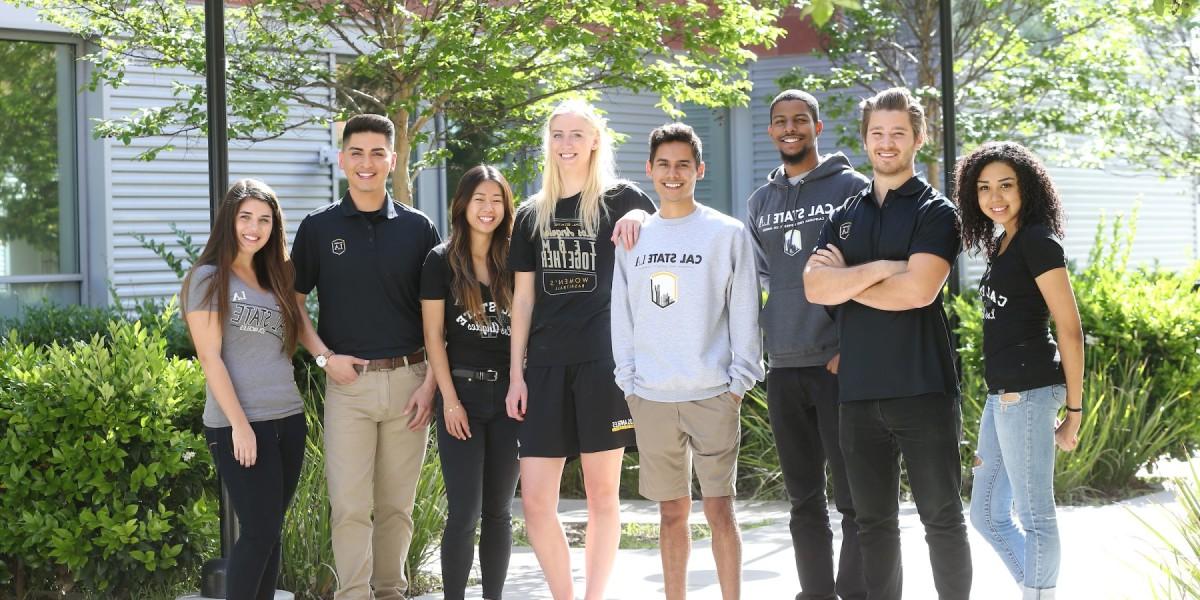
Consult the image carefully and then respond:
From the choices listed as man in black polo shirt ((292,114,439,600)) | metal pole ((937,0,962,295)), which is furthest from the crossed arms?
metal pole ((937,0,962,295))

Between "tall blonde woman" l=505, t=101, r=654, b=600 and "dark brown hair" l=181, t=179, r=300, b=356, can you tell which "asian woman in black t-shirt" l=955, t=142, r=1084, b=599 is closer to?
"tall blonde woman" l=505, t=101, r=654, b=600

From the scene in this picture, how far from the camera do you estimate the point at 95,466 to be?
5629 mm

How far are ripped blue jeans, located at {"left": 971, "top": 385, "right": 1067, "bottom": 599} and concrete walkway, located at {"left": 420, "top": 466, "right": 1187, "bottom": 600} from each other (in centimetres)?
54

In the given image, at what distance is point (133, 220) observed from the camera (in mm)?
13000

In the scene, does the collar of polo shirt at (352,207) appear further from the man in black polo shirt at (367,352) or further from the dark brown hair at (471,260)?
the dark brown hair at (471,260)

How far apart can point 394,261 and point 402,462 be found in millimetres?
824

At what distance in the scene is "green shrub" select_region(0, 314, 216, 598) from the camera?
18.5ft

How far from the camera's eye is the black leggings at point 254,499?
16.0 ft

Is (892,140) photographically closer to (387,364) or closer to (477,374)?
(477,374)

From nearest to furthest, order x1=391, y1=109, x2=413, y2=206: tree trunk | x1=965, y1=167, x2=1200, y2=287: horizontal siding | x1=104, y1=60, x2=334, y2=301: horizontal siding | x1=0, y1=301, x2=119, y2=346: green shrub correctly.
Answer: x1=391, y1=109, x2=413, y2=206: tree trunk < x1=0, y1=301, x2=119, y2=346: green shrub < x1=104, y1=60, x2=334, y2=301: horizontal siding < x1=965, y1=167, x2=1200, y2=287: horizontal siding

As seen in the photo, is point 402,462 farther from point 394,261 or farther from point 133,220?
point 133,220

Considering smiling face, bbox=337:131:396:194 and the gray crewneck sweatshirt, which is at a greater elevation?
smiling face, bbox=337:131:396:194

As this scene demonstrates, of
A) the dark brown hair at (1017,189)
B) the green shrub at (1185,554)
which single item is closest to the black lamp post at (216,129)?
the dark brown hair at (1017,189)

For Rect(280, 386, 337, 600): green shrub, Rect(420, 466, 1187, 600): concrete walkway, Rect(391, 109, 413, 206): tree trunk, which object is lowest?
Rect(420, 466, 1187, 600): concrete walkway
